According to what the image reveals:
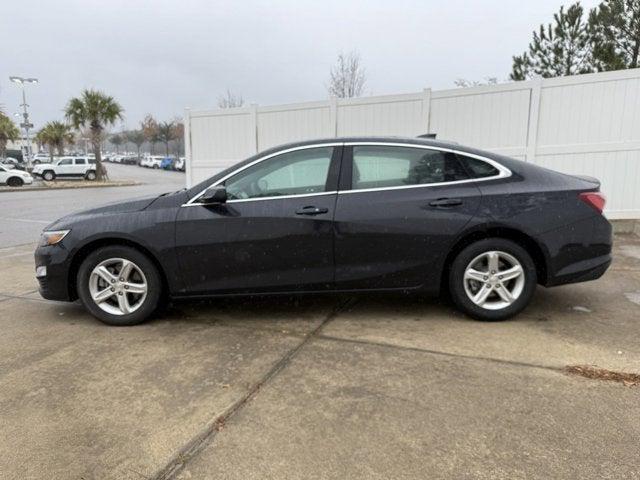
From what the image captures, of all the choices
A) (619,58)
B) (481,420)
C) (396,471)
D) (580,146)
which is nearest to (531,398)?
(481,420)

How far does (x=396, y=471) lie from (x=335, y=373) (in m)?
1.05

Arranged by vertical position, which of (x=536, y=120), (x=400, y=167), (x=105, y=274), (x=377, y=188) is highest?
(x=536, y=120)

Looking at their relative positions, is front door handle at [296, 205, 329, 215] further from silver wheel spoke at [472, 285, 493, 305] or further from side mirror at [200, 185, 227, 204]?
silver wheel spoke at [472, 285, 493, 305]

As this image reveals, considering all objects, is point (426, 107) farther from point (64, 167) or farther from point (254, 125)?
point (64, 167)

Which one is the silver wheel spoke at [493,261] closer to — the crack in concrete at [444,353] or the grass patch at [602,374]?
the crack in concrete at [444,353]

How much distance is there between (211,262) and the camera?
422 cm

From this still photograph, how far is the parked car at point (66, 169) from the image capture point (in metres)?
36.5

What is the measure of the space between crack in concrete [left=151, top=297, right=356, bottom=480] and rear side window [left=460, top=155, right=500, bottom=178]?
6.35ft

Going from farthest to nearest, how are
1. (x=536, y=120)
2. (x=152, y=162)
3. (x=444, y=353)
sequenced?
(x=152, y=162) < (x=536, y=120) < (x=444, y=353)

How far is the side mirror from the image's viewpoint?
13.5 feet

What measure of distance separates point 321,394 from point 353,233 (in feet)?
4.81

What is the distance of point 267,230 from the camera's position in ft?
13.6

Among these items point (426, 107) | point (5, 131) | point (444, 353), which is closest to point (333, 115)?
point (426, 107)

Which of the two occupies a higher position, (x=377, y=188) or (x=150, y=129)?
(x=150, y=129)
